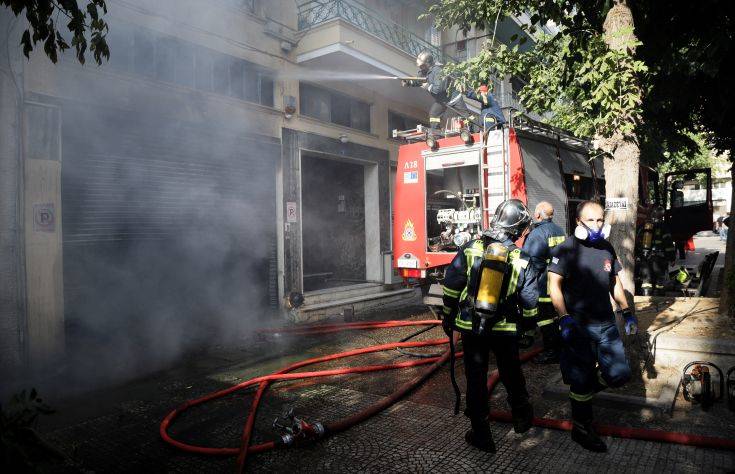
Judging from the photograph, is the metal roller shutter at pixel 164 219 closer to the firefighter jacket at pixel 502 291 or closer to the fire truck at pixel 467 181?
the fire truck at pixel 467 181

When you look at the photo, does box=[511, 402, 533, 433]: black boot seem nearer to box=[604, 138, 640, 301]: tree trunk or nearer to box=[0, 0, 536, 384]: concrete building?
box=[604, 138, 640, 301]: tree trunk

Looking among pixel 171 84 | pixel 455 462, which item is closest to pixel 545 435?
pixel 455 462

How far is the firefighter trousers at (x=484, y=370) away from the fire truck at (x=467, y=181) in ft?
10.5

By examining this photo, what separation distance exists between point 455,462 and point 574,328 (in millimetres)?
1172

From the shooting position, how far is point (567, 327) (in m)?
3.14

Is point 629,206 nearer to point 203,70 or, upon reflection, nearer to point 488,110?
point 488,110

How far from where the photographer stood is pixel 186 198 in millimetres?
7488

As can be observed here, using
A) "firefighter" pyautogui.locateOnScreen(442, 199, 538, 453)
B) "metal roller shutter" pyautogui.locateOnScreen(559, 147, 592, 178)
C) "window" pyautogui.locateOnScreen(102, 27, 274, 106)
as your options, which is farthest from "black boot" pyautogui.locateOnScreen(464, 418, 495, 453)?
"window" pyautogui.locateOnScreen(102, 27, 274, 106)

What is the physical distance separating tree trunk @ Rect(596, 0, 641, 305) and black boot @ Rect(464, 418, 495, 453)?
7.22 ft

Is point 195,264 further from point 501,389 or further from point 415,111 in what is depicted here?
point 415,111

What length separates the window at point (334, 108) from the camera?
31.6 feet

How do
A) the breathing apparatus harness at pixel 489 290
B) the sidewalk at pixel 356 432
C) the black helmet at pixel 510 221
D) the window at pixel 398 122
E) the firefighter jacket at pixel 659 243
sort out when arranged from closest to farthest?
the sidewalk at pixel 356 432 < the breathing apparatus harness at pixel 489 290 < the black helmet at pixel 510 221 < the firefighter jacket at pixel 659 243 < the window at pixel 398 122

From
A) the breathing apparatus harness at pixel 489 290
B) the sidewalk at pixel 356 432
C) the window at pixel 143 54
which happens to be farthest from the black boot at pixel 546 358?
the window at pixel 143 54

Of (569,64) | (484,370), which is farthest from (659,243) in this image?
(484,370)
